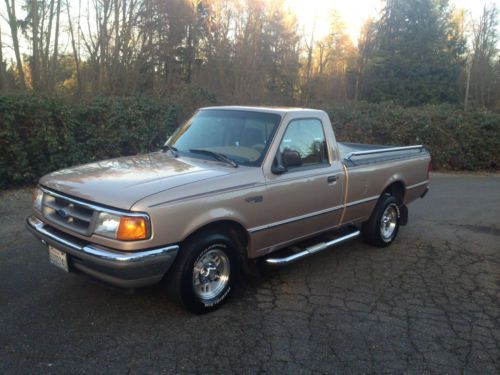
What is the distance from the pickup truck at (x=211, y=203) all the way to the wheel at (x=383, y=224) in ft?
0.55

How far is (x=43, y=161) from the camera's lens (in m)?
8.31

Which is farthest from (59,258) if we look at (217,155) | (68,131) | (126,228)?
(68,131)

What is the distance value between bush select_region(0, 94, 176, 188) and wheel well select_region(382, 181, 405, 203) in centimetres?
570

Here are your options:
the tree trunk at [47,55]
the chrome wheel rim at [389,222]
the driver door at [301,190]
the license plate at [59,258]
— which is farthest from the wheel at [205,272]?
the tree trunk at [47,55]

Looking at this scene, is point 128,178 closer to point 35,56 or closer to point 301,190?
point 301,190

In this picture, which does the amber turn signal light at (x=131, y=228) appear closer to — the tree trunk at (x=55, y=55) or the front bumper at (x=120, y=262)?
the front bumper at (x=120, y=262)

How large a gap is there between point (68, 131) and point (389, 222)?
635cm

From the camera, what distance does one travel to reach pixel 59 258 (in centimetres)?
362

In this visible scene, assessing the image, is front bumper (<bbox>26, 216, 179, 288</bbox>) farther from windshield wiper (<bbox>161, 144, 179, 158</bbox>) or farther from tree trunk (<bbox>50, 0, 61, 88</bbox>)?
tree trunk (<bbox>50, 0, 61, 88</bbox>)

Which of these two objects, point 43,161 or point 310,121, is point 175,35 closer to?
point 43,161

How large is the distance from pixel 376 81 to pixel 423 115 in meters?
16.8

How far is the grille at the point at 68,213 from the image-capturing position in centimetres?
345

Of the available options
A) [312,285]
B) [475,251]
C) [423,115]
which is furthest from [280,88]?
[312,285]

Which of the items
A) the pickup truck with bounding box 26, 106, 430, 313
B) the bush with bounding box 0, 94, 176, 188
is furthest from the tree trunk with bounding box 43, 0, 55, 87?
the pickup truck with bounding box 26, 106, 430, 313
